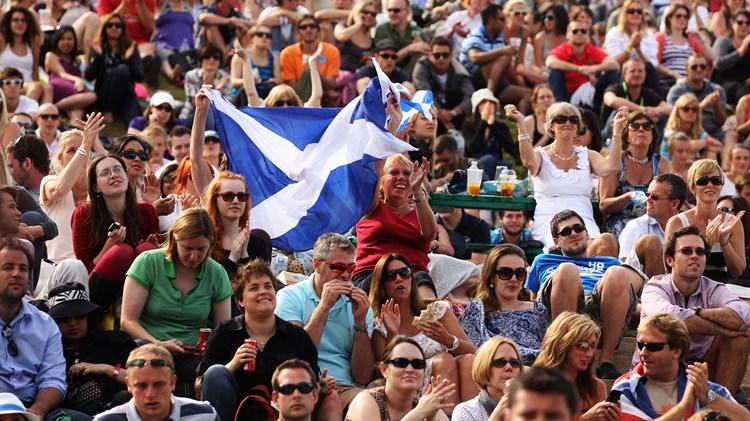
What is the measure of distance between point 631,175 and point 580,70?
5437 mm

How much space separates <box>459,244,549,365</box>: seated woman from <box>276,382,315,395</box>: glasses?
203 centimetres

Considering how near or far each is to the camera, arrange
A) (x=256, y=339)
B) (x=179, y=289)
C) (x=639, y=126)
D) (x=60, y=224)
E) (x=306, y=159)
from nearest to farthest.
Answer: (x=256, y=339) → (x=179, y=289) → (x=60, y=224) → (x=306, y=159) → (x=639, y=126)

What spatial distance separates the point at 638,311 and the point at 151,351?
4493mm

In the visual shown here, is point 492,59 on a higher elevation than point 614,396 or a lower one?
higher

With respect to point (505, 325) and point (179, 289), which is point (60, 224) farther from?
point (505, 325)

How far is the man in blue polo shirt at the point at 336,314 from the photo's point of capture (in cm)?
1032

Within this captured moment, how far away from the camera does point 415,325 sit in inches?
411

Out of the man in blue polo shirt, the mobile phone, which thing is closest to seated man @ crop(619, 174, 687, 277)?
the mobile phone

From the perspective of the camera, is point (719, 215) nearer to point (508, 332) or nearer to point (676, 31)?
point (508, 332)

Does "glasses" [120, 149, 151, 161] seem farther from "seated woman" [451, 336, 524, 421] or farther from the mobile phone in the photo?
the mobile phone

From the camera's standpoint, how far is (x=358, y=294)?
1030 centimetres

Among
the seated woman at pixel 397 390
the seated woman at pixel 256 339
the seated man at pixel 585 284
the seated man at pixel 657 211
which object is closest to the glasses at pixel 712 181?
the seated man at pixel 657 211

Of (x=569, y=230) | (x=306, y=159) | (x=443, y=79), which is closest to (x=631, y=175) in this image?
(x=569, y=230)

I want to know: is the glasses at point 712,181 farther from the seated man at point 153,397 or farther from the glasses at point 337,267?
the seated man at point 153,397
